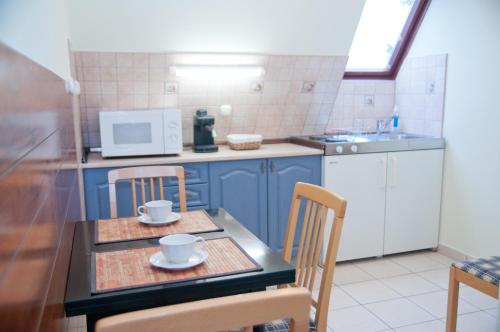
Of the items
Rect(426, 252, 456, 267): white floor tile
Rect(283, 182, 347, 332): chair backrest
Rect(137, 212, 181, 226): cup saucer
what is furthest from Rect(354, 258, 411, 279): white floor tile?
Rect(137, 212, 181, 226): cup saucer

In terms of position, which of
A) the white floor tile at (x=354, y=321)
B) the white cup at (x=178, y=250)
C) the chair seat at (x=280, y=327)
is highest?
the white cup at (x=178, y=250)

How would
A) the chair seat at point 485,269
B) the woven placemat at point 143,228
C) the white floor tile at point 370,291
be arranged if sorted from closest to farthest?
the woven placemat at point 143,228 → the chair seat at point 485,269 → the white floor tile at point 370,291

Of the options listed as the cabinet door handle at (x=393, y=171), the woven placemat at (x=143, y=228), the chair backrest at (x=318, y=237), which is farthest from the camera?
the cabinet door handle at (x=393, y=171)

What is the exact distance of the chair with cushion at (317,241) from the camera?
1.60 metres

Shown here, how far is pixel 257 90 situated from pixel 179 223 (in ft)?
5.90

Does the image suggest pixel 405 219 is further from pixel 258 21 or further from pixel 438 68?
pixel 258 21

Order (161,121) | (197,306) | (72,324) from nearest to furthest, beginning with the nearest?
(197,306)
(72,324)
(161,121)

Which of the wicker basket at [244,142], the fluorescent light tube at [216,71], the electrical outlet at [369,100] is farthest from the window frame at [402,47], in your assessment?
the wicker basket at [244,142]

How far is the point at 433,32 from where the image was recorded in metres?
3.51

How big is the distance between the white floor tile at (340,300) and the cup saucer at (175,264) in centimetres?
152

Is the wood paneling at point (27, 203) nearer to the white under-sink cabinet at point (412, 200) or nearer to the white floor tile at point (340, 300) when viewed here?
the white floor tile at point (340, 300)

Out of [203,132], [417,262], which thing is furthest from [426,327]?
[203,132]

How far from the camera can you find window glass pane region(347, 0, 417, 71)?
3.66 m

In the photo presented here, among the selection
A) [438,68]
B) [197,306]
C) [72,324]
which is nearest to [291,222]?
[72,324]
